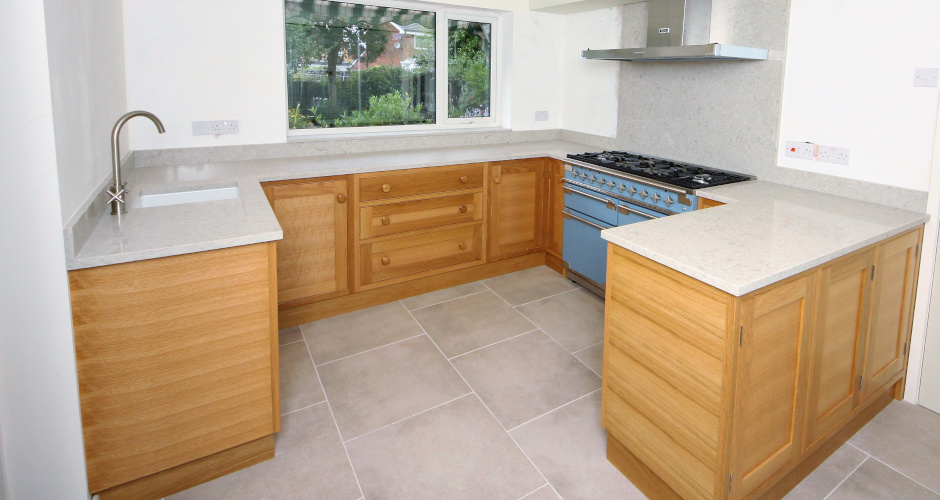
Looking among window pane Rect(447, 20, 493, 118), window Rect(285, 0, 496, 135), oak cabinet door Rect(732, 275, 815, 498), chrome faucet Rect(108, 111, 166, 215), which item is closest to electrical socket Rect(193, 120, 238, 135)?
window Rect(285, 0, 496, 135)

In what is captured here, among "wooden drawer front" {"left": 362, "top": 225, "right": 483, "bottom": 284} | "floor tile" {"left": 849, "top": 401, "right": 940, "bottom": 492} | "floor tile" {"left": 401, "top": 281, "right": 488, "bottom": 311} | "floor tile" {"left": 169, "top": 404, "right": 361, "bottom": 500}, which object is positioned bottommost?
"floor tile" {"left": 169, "top": 404, "right": 361, "bottom": 500}

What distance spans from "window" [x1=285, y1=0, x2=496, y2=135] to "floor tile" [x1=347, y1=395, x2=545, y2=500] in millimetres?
2189

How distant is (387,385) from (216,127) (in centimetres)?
183

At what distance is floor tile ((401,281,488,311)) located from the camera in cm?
355

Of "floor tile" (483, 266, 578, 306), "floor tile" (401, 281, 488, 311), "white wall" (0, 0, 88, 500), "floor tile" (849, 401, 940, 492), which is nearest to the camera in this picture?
"white wall" (0, 0, 88, 500)

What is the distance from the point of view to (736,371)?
1.55 m

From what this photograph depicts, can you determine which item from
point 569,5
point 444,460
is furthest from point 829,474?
point 569,5

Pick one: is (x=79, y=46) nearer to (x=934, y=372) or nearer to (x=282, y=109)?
(x=282, y=109)

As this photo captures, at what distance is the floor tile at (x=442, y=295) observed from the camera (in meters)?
3.55

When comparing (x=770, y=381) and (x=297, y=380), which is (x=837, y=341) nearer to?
(x=770, y=381)

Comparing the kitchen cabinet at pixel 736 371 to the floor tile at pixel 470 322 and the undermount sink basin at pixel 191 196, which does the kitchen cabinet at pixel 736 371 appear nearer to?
the floor tile at pixel 470 322

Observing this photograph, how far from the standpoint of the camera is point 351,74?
376cm

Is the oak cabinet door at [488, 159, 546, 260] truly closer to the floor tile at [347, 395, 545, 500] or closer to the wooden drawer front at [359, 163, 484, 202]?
the wooden drawer front at [359, 163, 484, 202]

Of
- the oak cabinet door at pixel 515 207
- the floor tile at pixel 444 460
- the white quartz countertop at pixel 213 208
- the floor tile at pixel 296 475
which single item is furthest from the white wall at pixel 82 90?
the oak cabinet door at pixel 515 207
